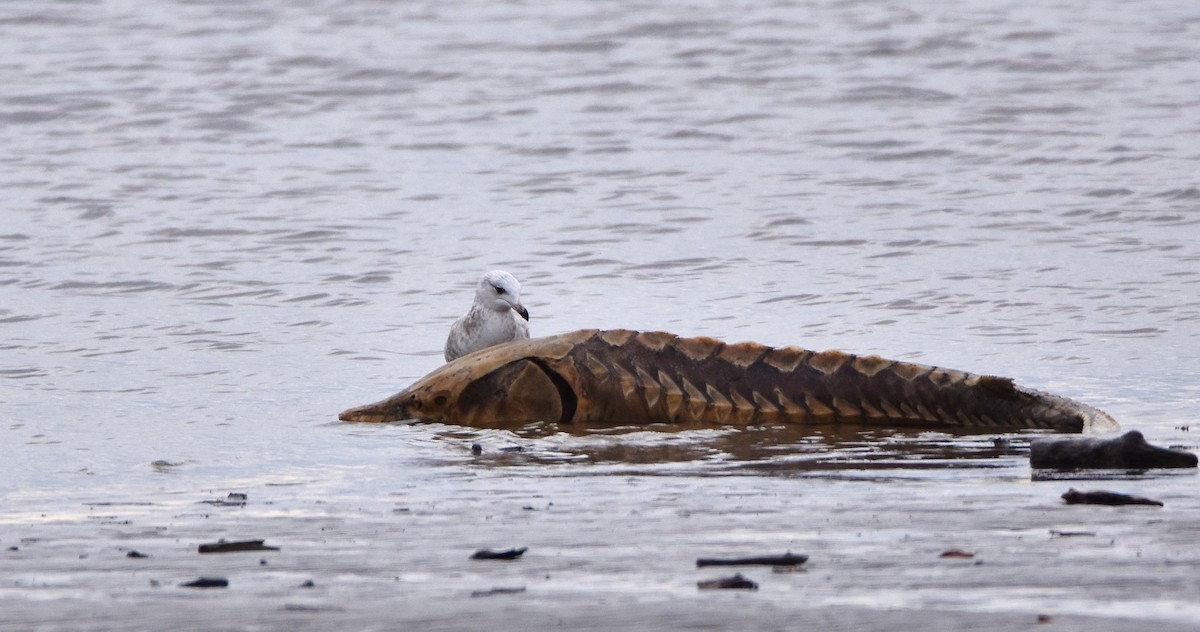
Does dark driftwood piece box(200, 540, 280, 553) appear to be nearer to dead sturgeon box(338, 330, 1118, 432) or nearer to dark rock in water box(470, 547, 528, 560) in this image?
dark rock in water box(470, 547, 528, 560)

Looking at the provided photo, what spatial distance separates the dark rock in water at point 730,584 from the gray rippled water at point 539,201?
245cm

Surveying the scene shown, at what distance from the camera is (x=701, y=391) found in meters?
7.15

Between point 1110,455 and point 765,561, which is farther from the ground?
point 1110,455

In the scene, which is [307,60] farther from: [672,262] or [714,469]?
[714,469]

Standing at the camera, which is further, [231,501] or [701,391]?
[701,391]

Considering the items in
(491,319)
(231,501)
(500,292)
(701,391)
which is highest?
(500,292)

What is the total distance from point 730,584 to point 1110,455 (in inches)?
83.3

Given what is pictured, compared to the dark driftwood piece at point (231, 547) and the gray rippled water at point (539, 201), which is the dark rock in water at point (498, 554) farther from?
the gray rippled water at point (539, 201)

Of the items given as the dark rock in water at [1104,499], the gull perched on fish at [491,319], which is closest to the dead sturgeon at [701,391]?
the gull perched on fish at [491,319]

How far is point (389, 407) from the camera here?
24.6 feet

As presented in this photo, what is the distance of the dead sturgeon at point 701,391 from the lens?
686 centimetres

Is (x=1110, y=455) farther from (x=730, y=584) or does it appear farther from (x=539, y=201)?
(x=539, y=201)

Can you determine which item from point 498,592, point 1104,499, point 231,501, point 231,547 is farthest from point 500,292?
point 498,592

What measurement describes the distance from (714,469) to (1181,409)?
2325mm
